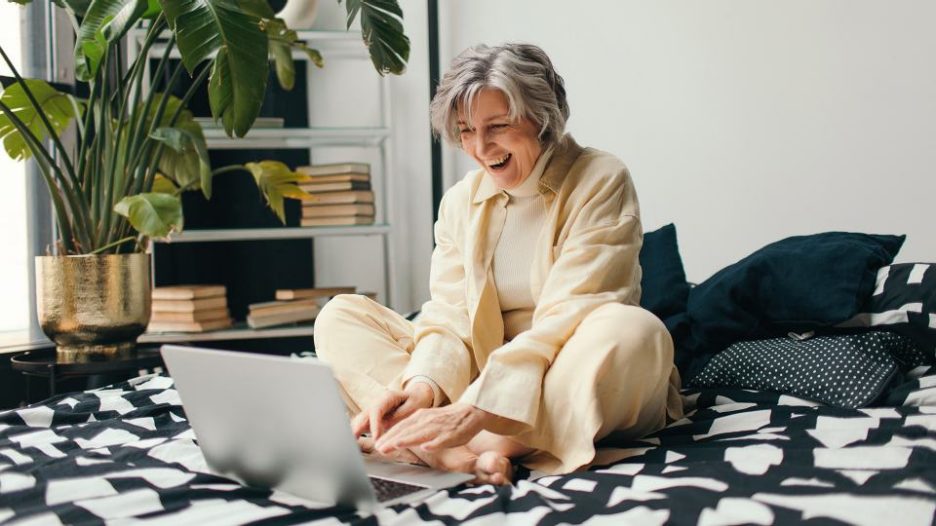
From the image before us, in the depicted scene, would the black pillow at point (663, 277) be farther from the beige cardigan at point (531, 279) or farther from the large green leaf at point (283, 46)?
the large green leaf at point (283, 46)

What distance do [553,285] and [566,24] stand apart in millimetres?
1711

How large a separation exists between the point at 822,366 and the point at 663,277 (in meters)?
0.50

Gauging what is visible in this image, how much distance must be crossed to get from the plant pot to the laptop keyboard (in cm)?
227

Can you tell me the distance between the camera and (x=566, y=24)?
9.89ft

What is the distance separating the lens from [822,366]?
164 cm

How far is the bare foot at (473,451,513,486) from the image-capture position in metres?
1.27

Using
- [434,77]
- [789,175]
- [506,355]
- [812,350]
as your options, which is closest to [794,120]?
[789,175]

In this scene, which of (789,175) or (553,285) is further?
(789,175)

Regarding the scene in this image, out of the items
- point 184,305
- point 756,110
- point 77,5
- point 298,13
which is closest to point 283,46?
point 298,13

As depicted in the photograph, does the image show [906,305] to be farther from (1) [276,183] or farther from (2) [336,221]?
(2) [336,221]

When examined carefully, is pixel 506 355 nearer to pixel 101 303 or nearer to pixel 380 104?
pixel 101 303

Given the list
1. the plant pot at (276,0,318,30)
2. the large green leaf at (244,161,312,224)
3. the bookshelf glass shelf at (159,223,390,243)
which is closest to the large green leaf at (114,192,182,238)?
the large green leaf at (244,161,312,224)

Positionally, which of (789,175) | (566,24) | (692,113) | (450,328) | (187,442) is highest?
(566,24)

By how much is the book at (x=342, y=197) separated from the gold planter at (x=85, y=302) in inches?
38.0
